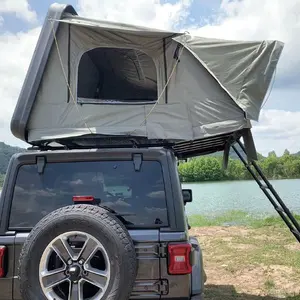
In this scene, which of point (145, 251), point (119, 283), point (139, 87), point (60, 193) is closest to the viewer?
point (119, 283)

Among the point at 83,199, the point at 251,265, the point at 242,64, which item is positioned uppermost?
the point at 242,64

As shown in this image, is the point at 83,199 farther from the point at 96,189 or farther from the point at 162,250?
the point at 162,250

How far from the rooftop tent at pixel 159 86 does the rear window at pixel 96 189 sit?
680 millimetres

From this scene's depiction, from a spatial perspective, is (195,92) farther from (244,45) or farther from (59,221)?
(59,221)

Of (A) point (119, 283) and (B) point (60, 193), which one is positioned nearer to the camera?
(A) point (119, 283)

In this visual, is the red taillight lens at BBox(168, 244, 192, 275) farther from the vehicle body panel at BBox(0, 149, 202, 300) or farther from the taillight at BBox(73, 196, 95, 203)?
the taillight at BBox(73, 196, 95, 203)

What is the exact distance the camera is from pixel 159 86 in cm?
418

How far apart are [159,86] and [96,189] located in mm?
1450

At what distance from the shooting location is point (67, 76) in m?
4.07

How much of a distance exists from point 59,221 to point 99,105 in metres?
1.52

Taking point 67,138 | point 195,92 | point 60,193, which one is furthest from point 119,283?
point 195,92

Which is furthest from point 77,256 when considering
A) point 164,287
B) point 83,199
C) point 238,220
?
point 238,220

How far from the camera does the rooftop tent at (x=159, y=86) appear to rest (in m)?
3.91

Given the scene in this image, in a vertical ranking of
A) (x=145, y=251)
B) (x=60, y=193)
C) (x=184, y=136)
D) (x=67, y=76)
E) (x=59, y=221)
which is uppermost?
(x=67, y=76)
